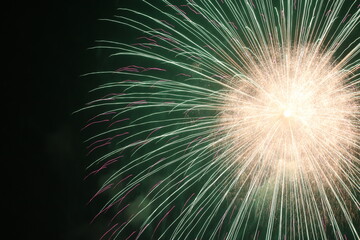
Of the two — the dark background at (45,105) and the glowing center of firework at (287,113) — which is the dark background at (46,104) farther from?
the glowing center of firework at (287,113)

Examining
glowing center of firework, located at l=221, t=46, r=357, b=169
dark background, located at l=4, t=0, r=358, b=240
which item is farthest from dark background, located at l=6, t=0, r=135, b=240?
glowing center of firework, located at l=221, t=46, r=357, b=169

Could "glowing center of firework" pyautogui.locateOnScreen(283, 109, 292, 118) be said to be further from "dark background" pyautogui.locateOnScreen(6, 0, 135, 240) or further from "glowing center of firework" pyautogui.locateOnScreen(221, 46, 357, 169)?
"dark background" pyautogui.locateOnScreen(6, 0, 135, 240)

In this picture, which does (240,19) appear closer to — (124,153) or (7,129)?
(124,153)

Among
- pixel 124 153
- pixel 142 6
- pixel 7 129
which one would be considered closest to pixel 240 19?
pixel 142 6

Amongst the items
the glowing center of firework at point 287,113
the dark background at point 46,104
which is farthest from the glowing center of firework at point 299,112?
the dark background at point 46,104

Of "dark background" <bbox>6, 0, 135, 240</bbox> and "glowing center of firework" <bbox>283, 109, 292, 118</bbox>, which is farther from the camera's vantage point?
"dark background" <bbox>6, 0, 135, 240</bbox>
